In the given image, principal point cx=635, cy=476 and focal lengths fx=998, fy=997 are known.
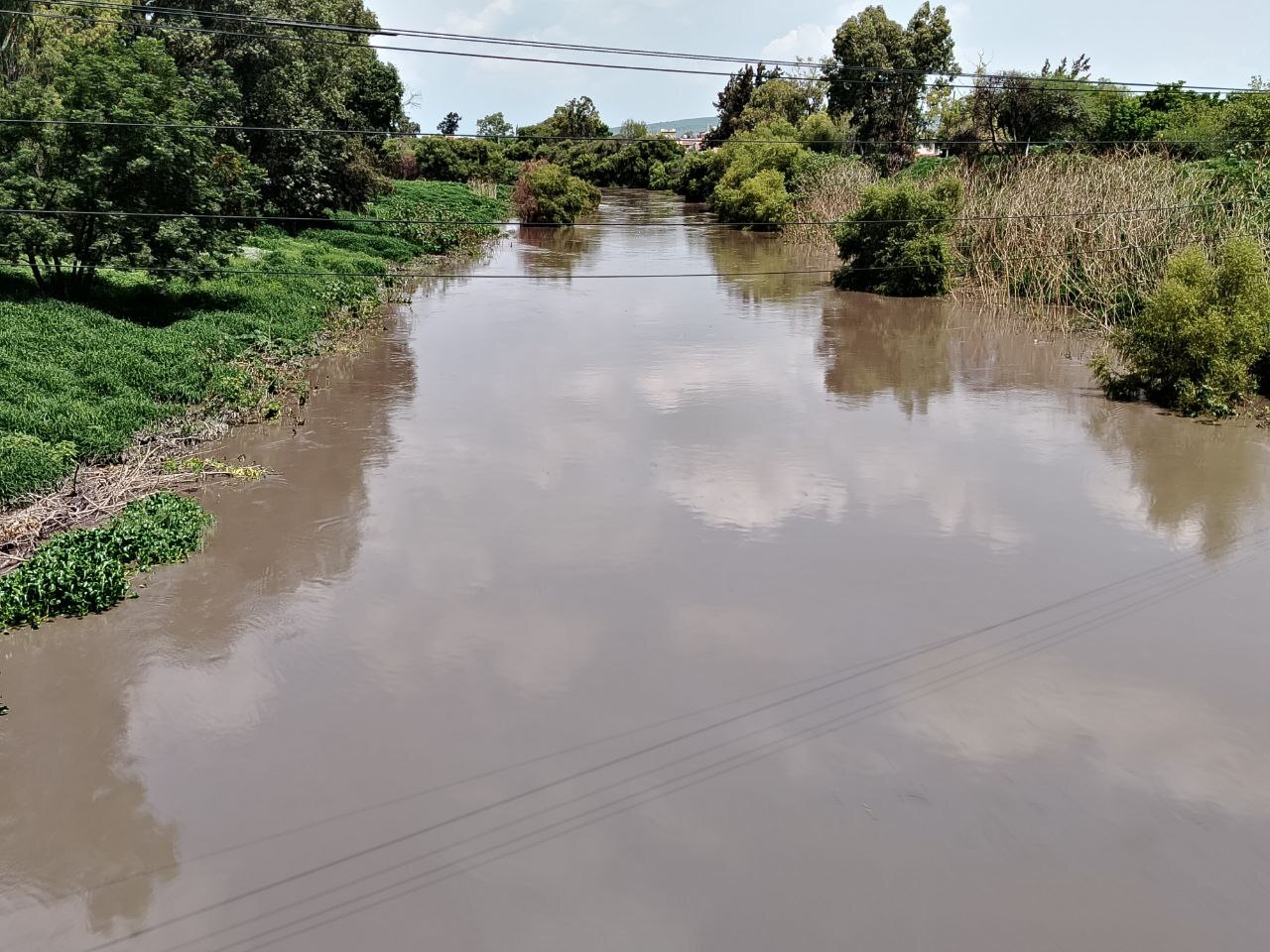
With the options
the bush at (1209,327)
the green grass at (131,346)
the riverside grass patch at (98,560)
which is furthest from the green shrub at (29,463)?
the bush at (1209,327)

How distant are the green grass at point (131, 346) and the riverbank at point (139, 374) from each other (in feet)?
0.07

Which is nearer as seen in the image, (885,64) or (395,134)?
(395,134)

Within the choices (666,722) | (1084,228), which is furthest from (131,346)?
(1084,228)

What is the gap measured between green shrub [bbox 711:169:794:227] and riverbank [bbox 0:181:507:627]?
21.1 m

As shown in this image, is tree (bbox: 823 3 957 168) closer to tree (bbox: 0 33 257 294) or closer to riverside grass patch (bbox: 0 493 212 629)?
tree (bbox: 0 33 257 294)

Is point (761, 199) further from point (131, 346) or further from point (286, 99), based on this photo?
point (131, 346)

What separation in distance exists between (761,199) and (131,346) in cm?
3045

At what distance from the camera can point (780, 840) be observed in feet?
22.8

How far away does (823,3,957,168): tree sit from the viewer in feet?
156

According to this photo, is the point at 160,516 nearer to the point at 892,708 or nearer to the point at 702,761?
the point at 702,761

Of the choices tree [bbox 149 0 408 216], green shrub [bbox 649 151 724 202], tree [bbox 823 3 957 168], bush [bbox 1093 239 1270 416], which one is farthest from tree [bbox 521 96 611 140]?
bush [bbox 1093 239 1270 416]

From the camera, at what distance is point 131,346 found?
15.9m

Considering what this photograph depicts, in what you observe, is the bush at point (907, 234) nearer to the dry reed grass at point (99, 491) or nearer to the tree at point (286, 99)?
the tree at point (286, 99)

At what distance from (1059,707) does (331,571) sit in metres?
7.42
